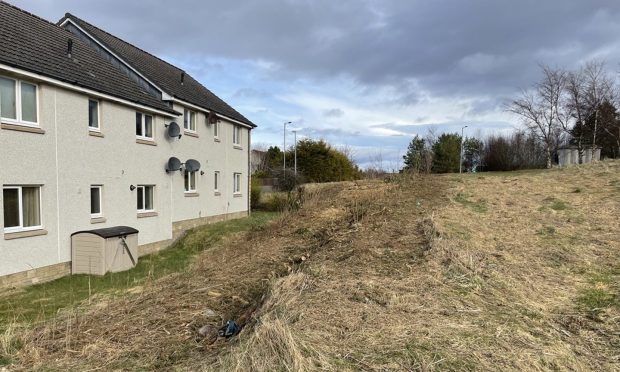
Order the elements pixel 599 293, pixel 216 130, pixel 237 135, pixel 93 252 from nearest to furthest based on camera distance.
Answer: pixel 599 293 < pixel 93 252 < pixel 216 130 < pixel 237 135

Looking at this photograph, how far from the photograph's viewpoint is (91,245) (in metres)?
12.6

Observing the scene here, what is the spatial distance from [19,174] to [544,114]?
38.0 meters

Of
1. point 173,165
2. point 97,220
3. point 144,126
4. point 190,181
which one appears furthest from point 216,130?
point 97,220

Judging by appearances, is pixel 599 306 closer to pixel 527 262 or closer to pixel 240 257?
pixel 527 262

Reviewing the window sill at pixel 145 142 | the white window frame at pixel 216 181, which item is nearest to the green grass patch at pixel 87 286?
the window sill at pixel 145 142

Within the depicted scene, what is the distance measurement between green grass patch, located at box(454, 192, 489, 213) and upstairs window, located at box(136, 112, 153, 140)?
1150 centimetres

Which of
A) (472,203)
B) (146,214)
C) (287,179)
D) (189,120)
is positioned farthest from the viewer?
(287,179)

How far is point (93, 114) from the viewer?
14.1 meters

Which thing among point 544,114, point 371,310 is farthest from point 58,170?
point 544,114

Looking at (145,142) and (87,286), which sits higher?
(145,142)

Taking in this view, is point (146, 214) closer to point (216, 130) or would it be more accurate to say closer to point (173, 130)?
point (173, 130)

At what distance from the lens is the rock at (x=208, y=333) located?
476 cm

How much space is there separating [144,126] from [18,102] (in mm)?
5926

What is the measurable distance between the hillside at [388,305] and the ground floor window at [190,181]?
462 inches
